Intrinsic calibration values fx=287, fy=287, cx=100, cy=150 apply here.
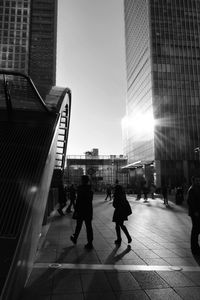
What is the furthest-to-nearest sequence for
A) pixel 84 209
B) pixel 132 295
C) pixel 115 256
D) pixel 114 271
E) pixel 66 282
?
pixel 84 209
pixel 115 256
pixel 114 271
pixel 66 282
pixel 132 295

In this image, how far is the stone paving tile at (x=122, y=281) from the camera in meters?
4.48

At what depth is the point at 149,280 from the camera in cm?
482

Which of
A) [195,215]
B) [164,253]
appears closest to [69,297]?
A: [164,253]

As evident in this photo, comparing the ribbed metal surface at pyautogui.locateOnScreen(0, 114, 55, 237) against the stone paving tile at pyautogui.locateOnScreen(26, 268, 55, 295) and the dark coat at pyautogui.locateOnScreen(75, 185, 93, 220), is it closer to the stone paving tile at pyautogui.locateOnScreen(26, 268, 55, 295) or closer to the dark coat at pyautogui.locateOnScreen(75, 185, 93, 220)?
the stone paving tile at pyautogui.locateOnScreen(26, 268, 55, 295)

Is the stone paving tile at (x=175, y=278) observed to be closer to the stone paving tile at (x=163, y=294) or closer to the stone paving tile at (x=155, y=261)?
the stone paving tile at (x=163, y=294)

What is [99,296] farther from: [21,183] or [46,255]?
[21,183]

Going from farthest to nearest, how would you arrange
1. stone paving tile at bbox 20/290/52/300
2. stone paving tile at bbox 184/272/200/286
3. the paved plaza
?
stone paving tile at bbox 184/272/200/286
the paved plaza
stone paving tile at bbox 20/290/52/300

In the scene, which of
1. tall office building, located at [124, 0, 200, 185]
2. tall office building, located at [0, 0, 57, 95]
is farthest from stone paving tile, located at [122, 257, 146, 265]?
tall office building, located at [0, 0, 57, 95]

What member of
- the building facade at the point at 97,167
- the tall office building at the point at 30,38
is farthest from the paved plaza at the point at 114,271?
the tall office building at the point at 30,38

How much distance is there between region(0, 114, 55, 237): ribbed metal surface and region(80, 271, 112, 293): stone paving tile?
1372 millimetres

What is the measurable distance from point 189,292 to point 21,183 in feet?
11.9

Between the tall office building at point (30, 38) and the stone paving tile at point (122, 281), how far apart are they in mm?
89909

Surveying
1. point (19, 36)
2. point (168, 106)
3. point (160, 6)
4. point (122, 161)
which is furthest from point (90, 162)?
point (19, 36)

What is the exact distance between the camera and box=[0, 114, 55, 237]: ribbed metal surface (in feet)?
16.4
